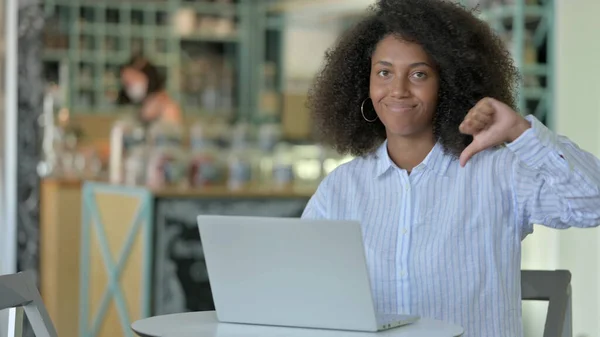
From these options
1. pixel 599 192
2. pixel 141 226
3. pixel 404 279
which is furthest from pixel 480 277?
pixel 141 226

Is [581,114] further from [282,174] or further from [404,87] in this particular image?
[404,87]

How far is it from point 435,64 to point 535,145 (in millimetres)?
368

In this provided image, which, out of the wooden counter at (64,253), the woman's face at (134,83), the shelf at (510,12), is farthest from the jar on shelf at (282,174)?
the woman's face at (134,83)

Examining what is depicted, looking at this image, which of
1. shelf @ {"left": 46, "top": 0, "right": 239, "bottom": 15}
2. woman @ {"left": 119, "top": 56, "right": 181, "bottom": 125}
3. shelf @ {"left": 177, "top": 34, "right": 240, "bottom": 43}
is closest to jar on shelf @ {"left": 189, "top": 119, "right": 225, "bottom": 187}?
woman @ {"left": 119, "top": 56, "right": 181, "bottom": 125}

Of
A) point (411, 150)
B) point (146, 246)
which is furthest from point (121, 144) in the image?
point (411, 150)

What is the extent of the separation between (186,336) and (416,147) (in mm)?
726

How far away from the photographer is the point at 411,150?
7.06ft

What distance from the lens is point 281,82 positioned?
9.26m

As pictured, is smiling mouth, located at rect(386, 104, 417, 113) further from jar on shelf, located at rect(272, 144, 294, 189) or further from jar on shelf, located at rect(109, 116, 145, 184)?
jar on shelf, located at rect(109, 116, 145, 184)

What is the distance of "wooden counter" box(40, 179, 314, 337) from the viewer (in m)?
4.32

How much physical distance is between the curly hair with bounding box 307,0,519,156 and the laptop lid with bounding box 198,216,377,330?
23.1 inches

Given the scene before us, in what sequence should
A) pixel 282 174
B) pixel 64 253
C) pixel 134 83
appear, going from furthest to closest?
pixel 134 83 → pixel 64 253 → pixel 282 174

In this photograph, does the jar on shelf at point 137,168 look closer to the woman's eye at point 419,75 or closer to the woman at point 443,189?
the woman at point 443,189

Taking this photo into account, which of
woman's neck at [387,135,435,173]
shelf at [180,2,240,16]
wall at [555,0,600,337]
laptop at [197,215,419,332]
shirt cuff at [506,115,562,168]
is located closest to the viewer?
laptop at [197,215,419,332]
